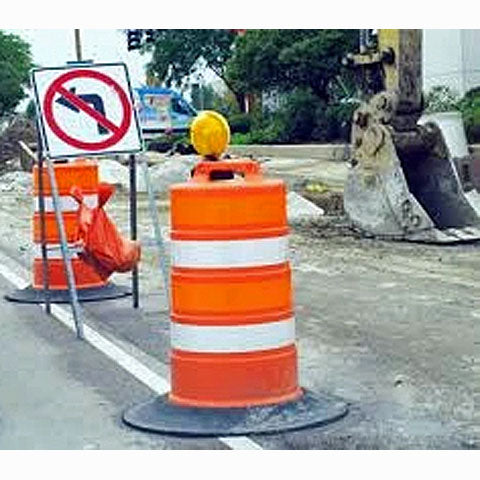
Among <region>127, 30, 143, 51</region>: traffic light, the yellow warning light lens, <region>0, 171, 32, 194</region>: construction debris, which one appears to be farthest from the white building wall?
the yellow warning light lens

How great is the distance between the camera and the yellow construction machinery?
15.5 meters

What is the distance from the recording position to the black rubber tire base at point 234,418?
6.57 m

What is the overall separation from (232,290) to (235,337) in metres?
0.24

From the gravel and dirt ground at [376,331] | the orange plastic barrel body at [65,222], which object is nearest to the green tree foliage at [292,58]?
the gravel and dirt ground at [376,331]

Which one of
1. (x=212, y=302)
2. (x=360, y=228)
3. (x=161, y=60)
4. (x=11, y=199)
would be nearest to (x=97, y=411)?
(x=212, y=302)

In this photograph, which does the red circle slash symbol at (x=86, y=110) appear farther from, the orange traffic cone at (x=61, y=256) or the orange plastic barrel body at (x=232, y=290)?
the orange plastic barrel body at (x=232, y=290)

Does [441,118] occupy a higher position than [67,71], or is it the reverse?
[67,71]

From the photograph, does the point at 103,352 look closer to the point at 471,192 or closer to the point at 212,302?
the point at 212,302

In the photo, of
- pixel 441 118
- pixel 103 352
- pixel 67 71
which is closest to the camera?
pixel 103 352

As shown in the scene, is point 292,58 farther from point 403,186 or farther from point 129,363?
point 129,363

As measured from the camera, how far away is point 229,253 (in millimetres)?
6723

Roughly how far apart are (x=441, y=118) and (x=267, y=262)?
14.3 metres

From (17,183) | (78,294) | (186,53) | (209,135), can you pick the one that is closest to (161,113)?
(186,53)

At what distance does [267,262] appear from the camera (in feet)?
22.3
